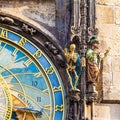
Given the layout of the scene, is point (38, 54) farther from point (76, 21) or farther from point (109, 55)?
point (109, 55)

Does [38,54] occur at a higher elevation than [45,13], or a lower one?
lower

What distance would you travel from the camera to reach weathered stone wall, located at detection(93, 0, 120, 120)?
748 cm

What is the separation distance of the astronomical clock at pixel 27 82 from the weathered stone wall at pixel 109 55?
0.45 m

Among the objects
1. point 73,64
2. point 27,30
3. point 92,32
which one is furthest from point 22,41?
point 92,32

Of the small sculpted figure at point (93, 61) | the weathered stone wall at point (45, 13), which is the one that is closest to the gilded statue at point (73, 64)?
the small sculpted figure at point (93, 61)

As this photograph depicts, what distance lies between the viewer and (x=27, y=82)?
739 cm

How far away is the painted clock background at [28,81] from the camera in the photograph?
7273 millimetres

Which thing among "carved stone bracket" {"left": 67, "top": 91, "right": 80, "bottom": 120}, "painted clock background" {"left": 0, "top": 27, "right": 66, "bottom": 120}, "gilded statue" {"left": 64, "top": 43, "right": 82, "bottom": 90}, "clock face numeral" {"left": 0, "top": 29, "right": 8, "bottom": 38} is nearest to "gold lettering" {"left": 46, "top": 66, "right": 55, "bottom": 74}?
"painted clock background" {"left": 0, "top": 27, "right": 66, "bottom": 120}

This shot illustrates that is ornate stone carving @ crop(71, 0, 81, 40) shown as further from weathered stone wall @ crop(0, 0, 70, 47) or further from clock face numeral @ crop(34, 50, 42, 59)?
clock face numeral @ crop(34, 50, 42, 59)

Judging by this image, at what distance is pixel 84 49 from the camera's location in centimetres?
745

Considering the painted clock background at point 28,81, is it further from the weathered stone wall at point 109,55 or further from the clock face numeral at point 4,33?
the weathered stone wall at point 109,55

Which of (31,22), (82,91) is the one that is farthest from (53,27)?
(82,91)

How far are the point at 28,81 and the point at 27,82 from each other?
2cm

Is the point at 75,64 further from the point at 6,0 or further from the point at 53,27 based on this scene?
the point at 6,0
